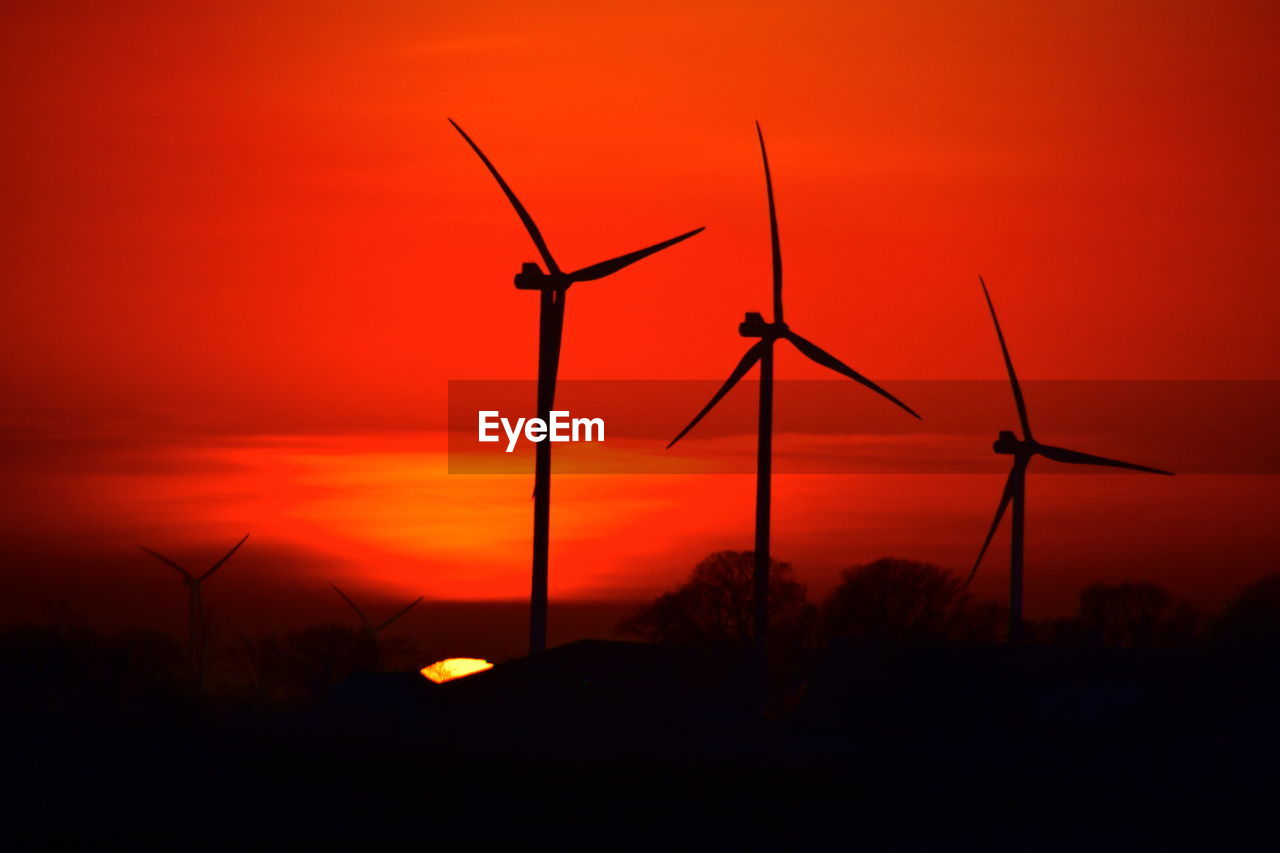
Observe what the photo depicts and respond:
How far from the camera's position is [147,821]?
184ft

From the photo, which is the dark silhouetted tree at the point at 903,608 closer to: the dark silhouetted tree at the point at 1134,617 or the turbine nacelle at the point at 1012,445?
the dark silhouetted tree at the point at 1134,617

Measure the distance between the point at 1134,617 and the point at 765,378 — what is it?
7199 centimetres

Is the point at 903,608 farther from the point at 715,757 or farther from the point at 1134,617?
the point at 715,757

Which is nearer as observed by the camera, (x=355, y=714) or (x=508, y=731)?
(x=508, y=731)

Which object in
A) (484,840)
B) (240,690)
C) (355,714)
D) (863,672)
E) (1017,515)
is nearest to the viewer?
(484,840)

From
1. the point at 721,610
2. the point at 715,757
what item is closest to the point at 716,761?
the point at 715,757

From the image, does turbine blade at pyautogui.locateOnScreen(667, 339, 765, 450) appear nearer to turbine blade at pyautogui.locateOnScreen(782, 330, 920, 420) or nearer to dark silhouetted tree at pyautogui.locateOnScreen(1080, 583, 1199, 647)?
turbine blade at pyautogui.locateOnScreen(782, 330, 920, 420)

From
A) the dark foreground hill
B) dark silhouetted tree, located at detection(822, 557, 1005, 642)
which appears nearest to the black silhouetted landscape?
the dark foreground hill

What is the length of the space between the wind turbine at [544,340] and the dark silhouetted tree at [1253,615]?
67.5 m

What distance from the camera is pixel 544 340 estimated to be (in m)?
63.5

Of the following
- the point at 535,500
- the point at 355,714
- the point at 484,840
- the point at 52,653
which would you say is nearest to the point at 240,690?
the point at 52,653

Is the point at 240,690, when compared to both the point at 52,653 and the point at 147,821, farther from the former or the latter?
the point at 147,821

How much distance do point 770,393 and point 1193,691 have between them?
66.8 ft

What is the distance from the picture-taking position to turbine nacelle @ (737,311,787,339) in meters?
67.9
